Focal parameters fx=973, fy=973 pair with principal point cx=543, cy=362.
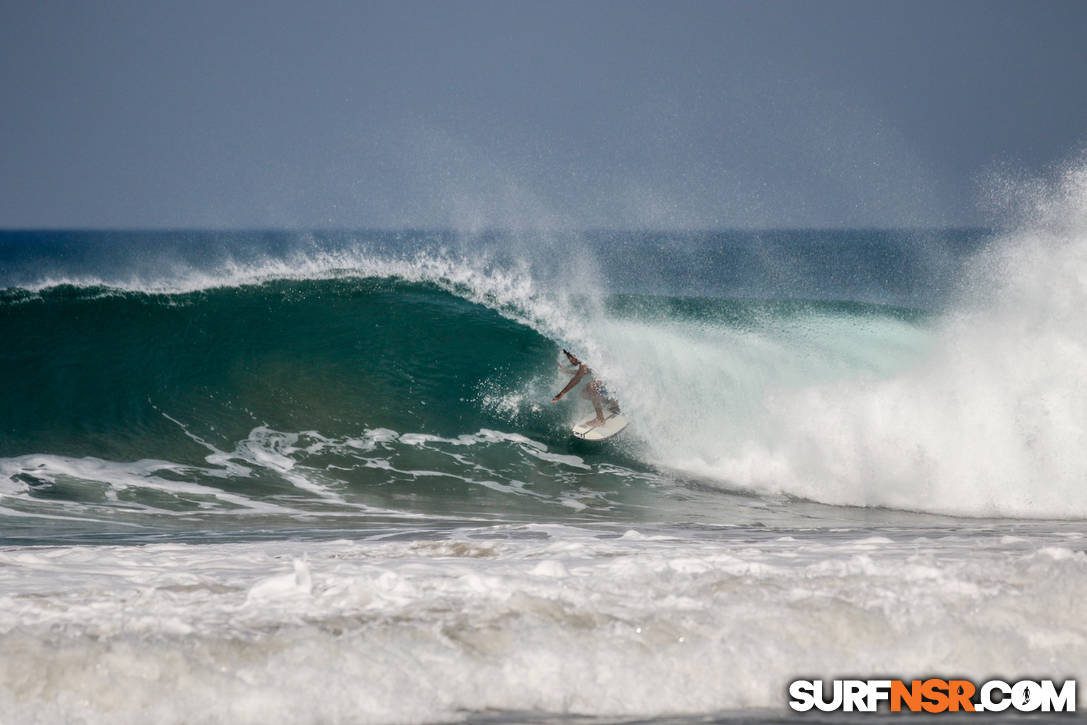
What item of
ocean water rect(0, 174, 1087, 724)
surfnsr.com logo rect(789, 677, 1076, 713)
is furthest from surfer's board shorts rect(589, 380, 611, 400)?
surfnsr.com logo rect(789, 677, 1076, 713)

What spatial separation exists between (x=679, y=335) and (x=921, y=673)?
30.7 ft

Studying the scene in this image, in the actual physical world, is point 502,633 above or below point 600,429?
below

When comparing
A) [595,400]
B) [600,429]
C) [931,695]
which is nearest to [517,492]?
[600,429]

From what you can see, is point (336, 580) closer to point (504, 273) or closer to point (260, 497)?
point (260, 497)

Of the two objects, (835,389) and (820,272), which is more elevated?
(820,272)

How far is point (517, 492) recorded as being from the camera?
29.3 ft

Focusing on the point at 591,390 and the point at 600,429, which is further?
the point at 591,390

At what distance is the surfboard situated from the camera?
10.3m

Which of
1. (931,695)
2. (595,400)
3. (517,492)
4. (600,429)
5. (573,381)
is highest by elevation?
(573,381)

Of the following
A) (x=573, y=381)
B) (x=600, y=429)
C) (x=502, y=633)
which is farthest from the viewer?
(x=573, y=381)

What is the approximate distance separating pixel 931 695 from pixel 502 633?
1.55 meters

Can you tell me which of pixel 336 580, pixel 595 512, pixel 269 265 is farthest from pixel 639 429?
pixel 269 265

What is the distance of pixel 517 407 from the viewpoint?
11.4 m

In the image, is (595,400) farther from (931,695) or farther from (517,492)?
(931,695)
